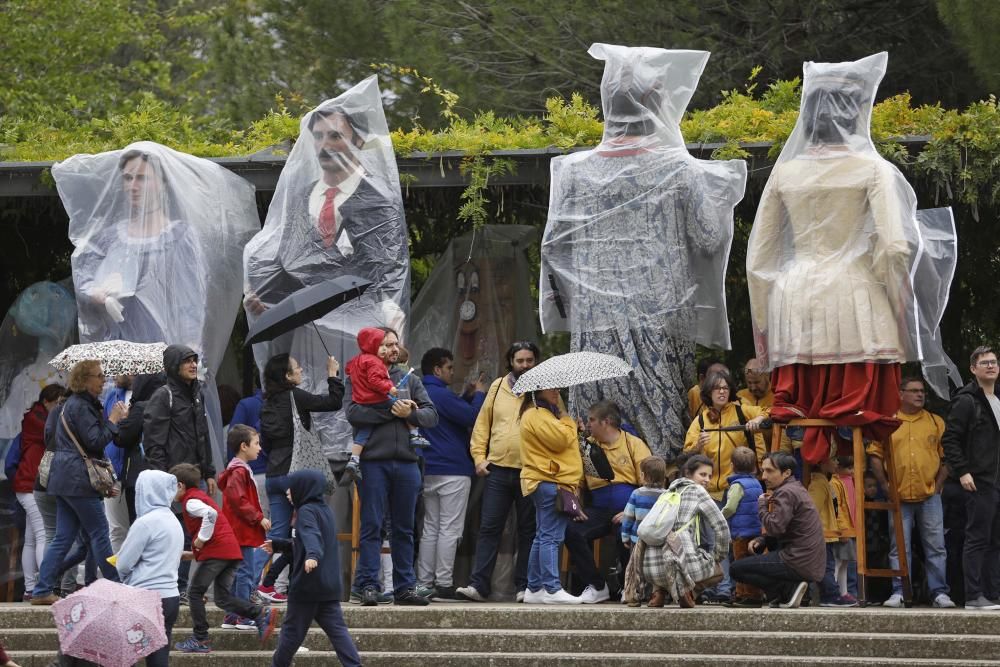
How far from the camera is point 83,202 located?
11.3 meters

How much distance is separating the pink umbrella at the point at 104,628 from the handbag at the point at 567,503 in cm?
269

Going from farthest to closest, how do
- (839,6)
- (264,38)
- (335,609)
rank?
(264,38)
(839,6)
(335,609)

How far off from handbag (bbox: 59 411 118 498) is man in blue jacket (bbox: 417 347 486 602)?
75.2 inches

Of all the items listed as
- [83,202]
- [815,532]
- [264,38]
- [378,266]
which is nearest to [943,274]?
[815,532]

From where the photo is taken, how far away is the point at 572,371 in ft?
32.7

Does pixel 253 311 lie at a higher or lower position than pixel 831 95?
lower

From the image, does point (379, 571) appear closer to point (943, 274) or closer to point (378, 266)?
point (378, 266)

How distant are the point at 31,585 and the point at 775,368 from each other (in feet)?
16.0

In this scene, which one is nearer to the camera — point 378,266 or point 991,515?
point 991,515

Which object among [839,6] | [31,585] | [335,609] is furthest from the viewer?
[839,6]

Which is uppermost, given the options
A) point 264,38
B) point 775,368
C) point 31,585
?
point 264,38

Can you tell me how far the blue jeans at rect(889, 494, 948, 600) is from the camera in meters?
10.1

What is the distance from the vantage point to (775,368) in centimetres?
1021

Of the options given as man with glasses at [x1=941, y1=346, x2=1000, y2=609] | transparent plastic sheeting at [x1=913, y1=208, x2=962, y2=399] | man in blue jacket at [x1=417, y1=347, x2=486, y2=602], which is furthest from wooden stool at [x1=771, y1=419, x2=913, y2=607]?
man in blue jacket at [x1=417, y1=347, x2=486, y2=602]
